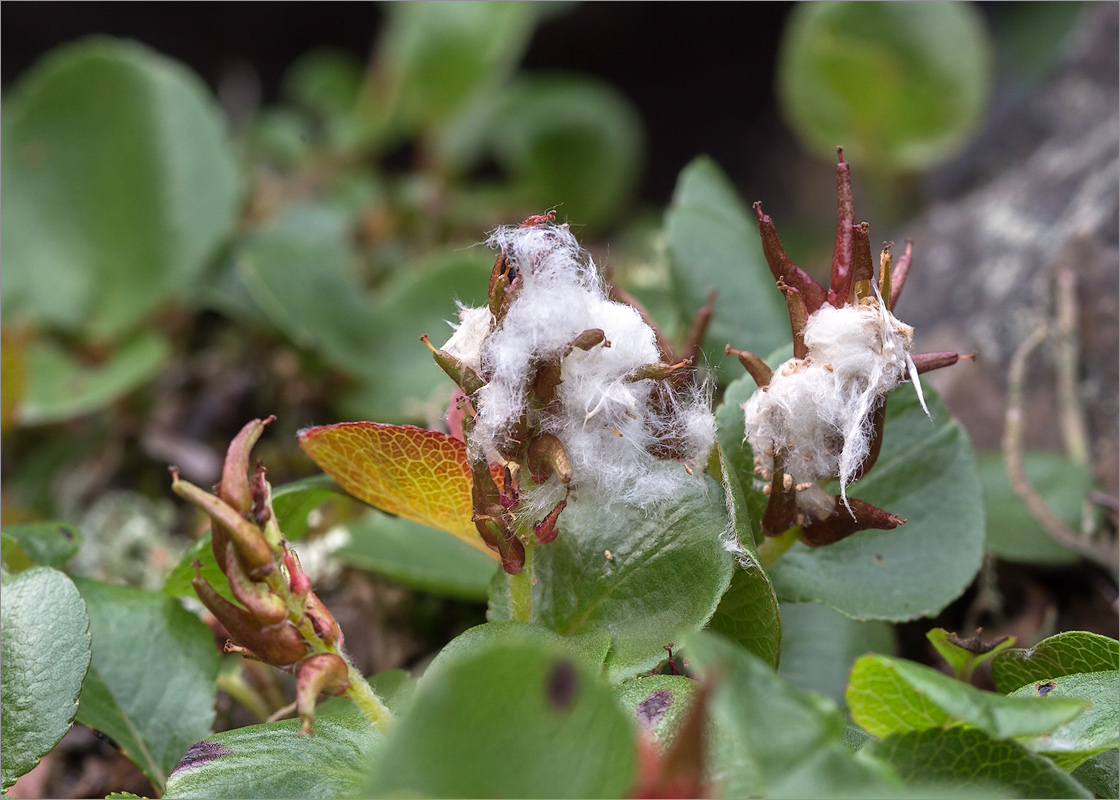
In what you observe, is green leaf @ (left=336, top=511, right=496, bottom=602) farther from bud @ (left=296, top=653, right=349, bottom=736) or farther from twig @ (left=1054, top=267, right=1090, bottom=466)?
twig @ (left=1054, top=267, right=1090, bottom=466)

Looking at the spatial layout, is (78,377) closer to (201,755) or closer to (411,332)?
(411,332)

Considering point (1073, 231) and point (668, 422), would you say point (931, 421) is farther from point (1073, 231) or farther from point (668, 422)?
point (1073, 231)

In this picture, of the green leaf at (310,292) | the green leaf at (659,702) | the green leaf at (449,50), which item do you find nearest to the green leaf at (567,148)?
the green leaf at (449,50)

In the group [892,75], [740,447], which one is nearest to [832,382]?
[740,447]

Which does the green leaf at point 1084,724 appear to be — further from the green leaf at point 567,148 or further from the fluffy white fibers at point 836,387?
the green leaf at point 567,148

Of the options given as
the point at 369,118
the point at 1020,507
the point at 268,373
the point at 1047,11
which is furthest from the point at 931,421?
the point at 1047,11

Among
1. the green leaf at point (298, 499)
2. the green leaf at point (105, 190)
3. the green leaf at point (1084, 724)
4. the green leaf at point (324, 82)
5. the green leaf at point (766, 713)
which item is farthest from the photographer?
the green leaf at point (324, 82)

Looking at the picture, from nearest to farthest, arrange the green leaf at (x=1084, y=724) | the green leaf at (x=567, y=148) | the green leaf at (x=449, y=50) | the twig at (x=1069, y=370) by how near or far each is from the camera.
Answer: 1. the green leaf at (x=1084, y=724)
2. the twig at (x=1069, y=370)
3. the green leaf at (x=449, y=50)
4. the green leaf at (x=567, y=148)

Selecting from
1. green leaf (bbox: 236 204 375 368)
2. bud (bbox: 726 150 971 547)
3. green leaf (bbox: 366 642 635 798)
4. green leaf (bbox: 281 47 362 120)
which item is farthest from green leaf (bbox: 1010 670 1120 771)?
green leaf (bbox: 281 47 362 120)
